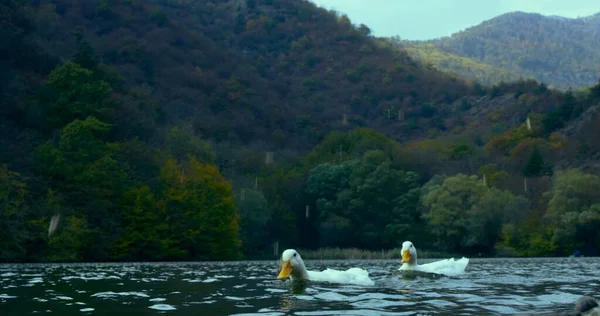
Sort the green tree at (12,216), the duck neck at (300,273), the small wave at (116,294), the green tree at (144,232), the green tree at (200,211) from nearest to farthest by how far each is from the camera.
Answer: the small wave at (116,294), the duck neck at (300,273), the green tree at (12,216), the green tree at (144,232), the green tree at (200,211)

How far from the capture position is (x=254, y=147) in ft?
334

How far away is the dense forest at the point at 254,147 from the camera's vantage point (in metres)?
49.5

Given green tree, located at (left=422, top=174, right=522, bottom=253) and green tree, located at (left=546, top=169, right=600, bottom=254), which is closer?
green tree, located at (left=546, top=169, right=600, bottom=254)

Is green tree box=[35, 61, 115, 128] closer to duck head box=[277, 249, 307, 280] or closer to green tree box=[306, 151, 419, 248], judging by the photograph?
green tree box=[306, 151, 419, 248]

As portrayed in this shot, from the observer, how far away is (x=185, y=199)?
55562 millimetres

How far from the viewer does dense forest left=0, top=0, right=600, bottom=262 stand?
163 feet

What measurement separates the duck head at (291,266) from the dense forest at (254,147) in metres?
27.3

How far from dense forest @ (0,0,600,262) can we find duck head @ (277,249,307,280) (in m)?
27.3

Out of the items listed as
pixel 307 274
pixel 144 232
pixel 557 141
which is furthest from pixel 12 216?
pixel 557 141

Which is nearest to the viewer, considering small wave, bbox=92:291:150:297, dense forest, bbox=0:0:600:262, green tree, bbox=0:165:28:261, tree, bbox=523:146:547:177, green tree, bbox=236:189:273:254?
small wave, bbox=92:291:150:297

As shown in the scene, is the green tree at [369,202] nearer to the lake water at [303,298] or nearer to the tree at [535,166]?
Answer: the tree at [535,166]

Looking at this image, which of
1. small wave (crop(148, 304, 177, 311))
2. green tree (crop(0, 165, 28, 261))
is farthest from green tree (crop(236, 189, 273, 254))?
small wave (crop(148, 304, 177, 311))

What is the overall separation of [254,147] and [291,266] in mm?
85595

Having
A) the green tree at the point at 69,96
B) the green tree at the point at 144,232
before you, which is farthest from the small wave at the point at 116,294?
the green tree at the point at 69,96
